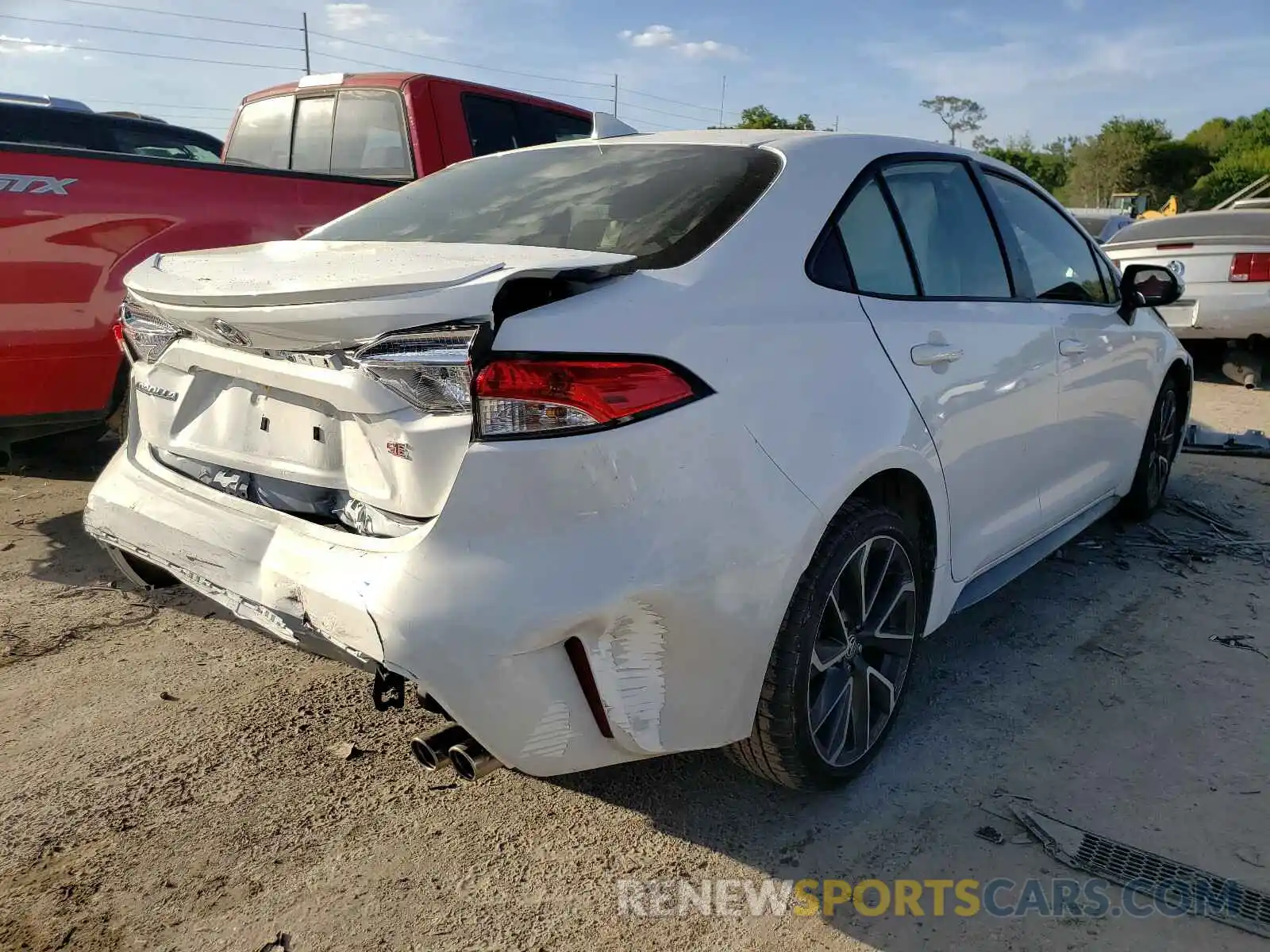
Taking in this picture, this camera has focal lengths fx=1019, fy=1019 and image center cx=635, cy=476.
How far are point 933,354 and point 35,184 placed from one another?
10.8 ft

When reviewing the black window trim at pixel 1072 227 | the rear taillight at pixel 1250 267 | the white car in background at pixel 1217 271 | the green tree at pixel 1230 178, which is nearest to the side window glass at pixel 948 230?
the black window trim at pixel 1072 227

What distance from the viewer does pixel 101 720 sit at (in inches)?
115

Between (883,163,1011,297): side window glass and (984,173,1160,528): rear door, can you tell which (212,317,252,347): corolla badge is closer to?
(883,163,1011,297): side window glass

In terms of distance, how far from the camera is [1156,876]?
2322 mm

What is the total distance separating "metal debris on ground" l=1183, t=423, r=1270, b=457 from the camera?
5969mm

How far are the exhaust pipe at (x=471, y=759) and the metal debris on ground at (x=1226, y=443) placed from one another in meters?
5.27

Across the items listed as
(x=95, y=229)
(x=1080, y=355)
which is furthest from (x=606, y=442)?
(x=95, y=229)

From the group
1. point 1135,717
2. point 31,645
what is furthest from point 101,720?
point 1135,717

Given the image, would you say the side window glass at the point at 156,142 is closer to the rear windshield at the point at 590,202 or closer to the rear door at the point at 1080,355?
the rear windshield at the point at 590,202

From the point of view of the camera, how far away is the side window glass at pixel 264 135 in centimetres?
627

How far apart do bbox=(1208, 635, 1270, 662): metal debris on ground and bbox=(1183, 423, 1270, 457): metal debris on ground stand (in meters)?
2.70

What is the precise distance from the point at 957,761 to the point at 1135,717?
66 cm

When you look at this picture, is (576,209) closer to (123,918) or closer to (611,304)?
(611,304)

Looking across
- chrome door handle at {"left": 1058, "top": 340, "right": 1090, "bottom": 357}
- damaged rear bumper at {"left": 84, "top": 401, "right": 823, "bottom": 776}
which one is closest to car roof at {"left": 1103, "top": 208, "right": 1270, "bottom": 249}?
chrome door handle at {"left": 1058, "top": 340, "right": 1090, "bottom": 357}
